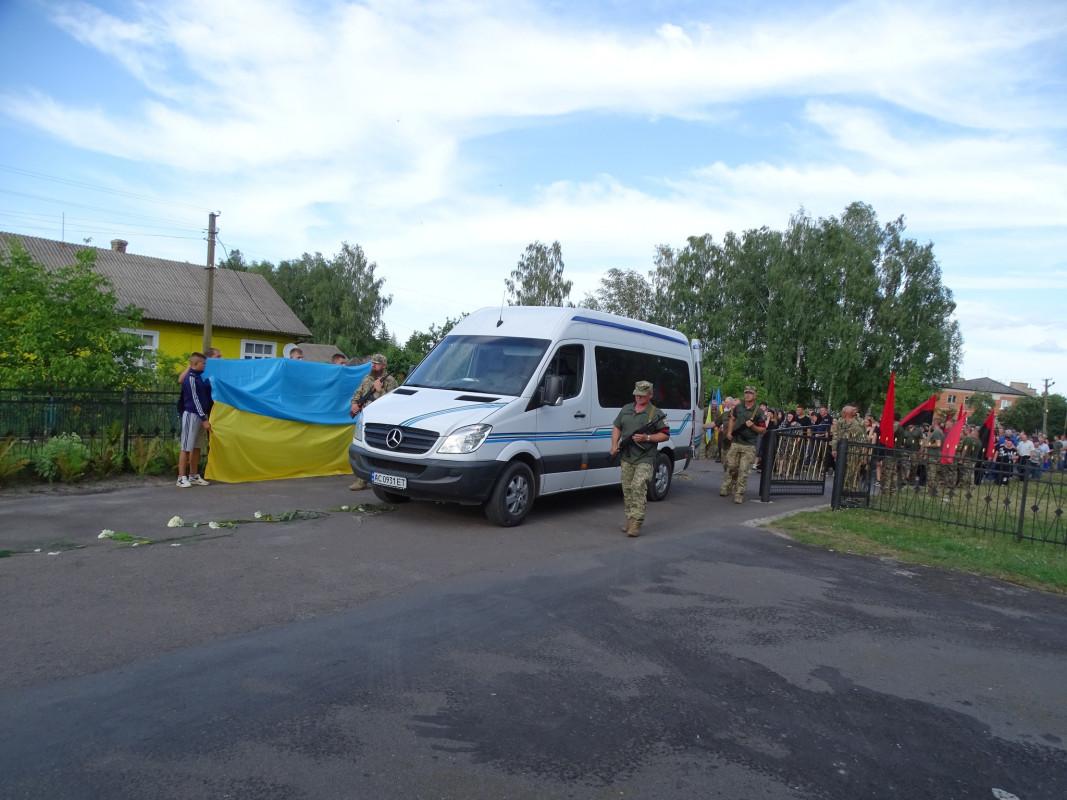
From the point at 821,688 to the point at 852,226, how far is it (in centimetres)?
4886

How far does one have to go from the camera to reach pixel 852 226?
48.3 metres

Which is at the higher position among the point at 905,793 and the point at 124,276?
the point at 124,276

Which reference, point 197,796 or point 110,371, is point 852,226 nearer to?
point 110,371

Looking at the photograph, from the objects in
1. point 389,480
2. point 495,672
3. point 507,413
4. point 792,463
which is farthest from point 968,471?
point 495,672

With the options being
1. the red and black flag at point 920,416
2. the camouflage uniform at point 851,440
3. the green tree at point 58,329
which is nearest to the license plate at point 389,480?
the green tree at point 58,329

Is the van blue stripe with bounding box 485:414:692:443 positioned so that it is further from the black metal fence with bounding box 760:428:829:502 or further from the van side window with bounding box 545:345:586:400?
the black metal fence with bounding box 760:428:829:502

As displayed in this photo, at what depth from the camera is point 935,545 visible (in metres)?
9.60

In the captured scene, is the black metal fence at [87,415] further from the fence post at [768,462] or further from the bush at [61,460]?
the fence post at [768,462]

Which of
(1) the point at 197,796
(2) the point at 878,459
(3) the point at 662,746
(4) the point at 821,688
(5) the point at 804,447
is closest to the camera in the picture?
(1) the point at 197,796

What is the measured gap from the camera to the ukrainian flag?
11141 millimetres

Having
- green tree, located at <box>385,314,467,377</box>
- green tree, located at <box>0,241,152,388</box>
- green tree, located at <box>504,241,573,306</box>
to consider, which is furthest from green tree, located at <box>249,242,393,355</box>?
green tree, located at <box>0,241,152,388</box>

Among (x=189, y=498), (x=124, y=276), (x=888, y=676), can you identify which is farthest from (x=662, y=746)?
(x=124, y=276)

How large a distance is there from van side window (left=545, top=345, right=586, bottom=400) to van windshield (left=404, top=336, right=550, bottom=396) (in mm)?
228

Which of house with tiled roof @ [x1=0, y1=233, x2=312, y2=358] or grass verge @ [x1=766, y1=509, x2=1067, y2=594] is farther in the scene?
house with tiled roof @ [x1=0, y1=233, x2=312, y2=358]
